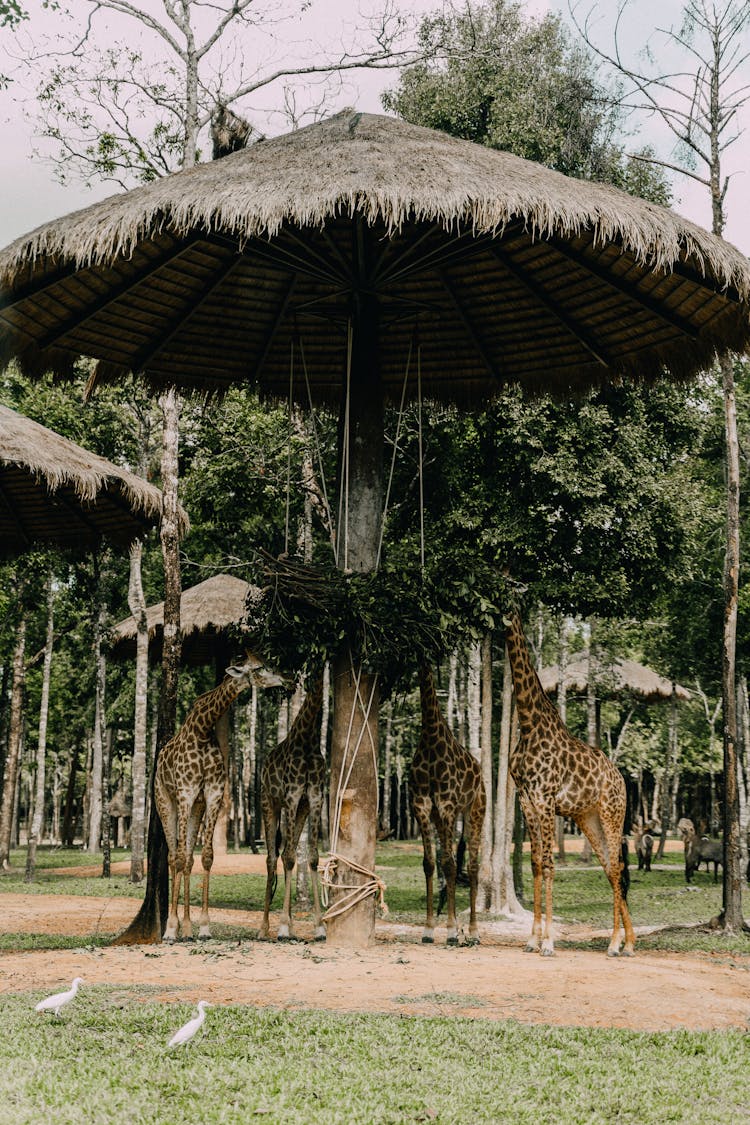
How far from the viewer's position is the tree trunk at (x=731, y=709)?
39.2ft

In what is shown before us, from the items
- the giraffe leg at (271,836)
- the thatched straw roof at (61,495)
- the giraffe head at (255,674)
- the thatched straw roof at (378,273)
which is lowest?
the giraffe leg at (271,836)

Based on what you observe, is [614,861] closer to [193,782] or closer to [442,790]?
[442,790]

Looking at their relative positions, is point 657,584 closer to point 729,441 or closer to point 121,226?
point 729,441

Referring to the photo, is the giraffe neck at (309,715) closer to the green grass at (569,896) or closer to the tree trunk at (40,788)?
the green grass at (569,896)

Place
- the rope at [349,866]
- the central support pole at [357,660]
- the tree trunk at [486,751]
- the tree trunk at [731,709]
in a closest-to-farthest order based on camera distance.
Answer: the rope at [349,866]
the central support pole at [357,660]
the tree trunk at [731,709]
the tree trunk at [486,751]

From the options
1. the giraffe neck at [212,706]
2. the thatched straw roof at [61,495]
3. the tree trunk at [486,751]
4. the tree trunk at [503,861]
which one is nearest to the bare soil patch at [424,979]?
the giraffe neck at [212,706]

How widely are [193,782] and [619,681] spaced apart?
54.1ft

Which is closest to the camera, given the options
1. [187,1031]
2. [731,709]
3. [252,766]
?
[187,1031]

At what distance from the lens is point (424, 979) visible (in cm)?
738

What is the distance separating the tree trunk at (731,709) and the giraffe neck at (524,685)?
11.0ft

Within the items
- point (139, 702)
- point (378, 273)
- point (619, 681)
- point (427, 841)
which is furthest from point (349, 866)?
point (619, 681)

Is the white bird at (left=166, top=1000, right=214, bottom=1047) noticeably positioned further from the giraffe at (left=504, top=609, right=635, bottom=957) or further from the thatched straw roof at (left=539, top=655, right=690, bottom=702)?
the thatched straw roof at (left=539, top=655, right=690, bottom=702)

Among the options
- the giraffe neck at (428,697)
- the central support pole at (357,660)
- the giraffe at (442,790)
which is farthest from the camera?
the giraffe at (442,790)

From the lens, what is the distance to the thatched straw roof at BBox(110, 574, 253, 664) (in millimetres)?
16703
